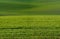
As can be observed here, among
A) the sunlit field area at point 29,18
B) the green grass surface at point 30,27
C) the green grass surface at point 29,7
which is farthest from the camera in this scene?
the green grass surface at point 29,7

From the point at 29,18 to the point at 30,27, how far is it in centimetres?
69

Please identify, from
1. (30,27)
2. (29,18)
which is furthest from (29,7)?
(30,27)

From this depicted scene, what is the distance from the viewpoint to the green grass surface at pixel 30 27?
4531 mm

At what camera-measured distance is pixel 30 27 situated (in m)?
5.11

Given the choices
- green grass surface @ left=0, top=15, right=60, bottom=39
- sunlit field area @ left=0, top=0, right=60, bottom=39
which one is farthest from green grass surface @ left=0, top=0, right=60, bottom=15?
green grass surface @ left=0, top=15, right=60, bottom=39

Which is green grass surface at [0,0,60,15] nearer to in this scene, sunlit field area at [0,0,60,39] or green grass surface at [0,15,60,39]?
sunlit field area at [0,0,60,39]

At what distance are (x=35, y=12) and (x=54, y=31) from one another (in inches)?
51.9

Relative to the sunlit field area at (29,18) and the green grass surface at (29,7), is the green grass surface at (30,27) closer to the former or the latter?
the sunlit field area at (29,18)

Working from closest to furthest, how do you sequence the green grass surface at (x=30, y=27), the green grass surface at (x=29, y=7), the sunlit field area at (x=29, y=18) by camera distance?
the green grass surface at (x=30, y=27)
the sunlit field area at (x=29, y=18)
the green grass surface at (x=29, y=7)

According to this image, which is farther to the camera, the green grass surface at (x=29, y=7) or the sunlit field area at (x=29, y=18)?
the green grass surface at (x=29, y=7)

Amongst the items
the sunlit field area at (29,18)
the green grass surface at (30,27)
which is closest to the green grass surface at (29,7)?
the sunlit field area at (29,18)

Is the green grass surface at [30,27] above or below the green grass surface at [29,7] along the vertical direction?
below

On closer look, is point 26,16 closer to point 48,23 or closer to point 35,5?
point 35,5

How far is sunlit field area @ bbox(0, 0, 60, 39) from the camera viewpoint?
4.79 metres
